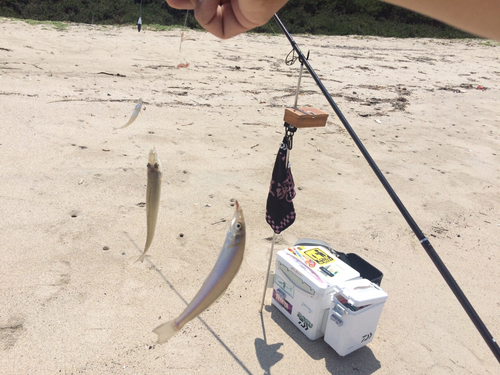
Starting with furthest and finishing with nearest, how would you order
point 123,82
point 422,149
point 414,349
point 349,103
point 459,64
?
point 459,64
point 349,103
point 123,82
point 422,149
point 414,349

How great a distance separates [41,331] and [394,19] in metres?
23.3

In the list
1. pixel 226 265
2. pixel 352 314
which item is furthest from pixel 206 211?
pixel 226 265

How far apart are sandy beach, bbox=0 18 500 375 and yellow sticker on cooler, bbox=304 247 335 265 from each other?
58 centimetres

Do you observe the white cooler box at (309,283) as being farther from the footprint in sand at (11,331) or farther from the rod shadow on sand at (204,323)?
the footprint in sand at (11,331)

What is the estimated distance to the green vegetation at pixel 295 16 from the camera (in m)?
12.1

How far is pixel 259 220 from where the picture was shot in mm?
4098

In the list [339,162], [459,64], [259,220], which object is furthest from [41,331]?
[459,64]

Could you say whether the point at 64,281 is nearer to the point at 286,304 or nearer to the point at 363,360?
the point at 286,304

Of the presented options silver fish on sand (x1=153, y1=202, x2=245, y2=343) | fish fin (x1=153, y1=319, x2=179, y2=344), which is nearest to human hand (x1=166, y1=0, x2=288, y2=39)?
silver fish on sand (x1=153, y1=202, x2=245, y2=343)

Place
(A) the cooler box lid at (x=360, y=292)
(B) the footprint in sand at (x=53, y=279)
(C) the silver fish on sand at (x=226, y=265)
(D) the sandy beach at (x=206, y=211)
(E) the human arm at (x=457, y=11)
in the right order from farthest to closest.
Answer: (B) the footprint in sand at (x=53, y=279)
(D) the sandy beach at (x=206, y=211)
(A) the cooler box lid at (x=360, y=292)
(C) the silver fish on sand at (x=226, y=265)
(E) the human arm at (x=457, y=11)

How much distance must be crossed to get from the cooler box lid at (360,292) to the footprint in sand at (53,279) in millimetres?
2109

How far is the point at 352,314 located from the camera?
245 cm

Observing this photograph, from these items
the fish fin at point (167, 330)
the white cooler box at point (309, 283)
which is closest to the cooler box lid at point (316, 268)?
the white cooler box at point (309, 283)

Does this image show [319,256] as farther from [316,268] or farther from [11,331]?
[11,331]
